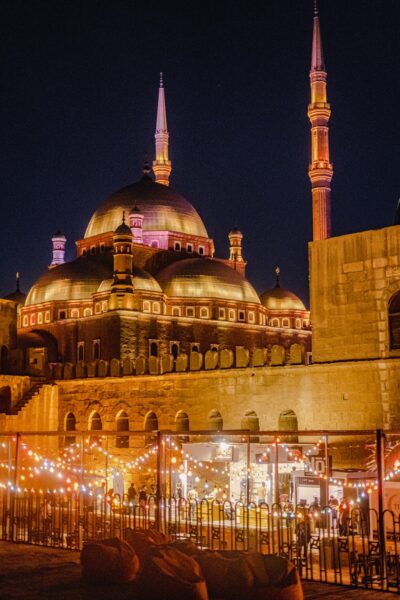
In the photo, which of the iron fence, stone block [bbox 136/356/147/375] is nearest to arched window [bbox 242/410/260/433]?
the iron fence

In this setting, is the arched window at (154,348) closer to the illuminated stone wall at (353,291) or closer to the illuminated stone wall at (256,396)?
the illuminated stone wall at (256,396)

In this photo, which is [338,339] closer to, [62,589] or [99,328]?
[62,589]

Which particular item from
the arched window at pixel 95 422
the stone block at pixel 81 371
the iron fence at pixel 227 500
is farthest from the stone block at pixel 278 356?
the stone block at pixel 81 371

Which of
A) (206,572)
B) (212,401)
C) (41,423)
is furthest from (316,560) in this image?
(41,423)

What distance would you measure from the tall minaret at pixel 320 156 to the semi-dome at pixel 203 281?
169 inches

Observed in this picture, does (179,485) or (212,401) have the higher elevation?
(212,401)

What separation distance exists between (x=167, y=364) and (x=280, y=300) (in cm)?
1717

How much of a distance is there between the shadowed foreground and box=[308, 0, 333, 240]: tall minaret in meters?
22.5

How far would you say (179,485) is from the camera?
15547 mm

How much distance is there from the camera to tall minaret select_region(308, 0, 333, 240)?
30203 millimetres

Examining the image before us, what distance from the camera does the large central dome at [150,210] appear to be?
→ 34.8m

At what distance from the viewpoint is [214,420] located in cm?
1958

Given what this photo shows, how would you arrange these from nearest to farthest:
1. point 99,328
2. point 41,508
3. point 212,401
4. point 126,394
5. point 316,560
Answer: point 316,560, point 41,508, point 212,401, point 126,394, point 99,328

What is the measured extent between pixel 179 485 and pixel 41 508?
3800 millimetres
